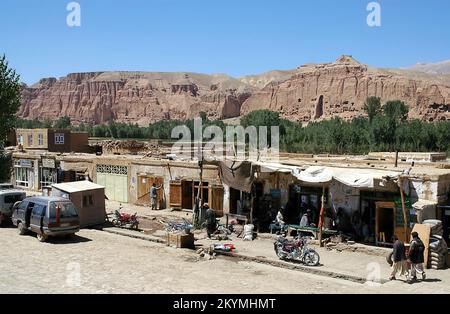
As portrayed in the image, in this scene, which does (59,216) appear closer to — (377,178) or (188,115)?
(377,178)

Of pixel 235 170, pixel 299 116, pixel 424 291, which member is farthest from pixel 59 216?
pixel 299 116

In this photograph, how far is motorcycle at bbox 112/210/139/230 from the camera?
67.3ft

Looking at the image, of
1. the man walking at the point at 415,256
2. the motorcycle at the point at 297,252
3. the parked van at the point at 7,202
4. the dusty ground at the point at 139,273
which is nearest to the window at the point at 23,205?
the dusty ground at the point at 139,273

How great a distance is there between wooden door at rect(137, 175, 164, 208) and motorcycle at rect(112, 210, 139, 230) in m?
3.40

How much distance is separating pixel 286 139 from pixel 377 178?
61470 millimetres

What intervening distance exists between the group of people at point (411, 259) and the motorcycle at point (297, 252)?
2328 mm

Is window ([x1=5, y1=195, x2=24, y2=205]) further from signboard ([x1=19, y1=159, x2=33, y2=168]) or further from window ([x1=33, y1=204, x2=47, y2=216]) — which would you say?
signboard ([x1=19, y1=159, x2=33, y2=168])

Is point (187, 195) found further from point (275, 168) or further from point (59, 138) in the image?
point (59, 138)

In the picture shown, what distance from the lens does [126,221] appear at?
68.4ft

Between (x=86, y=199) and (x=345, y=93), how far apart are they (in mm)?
143939

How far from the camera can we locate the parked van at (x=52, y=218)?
56.9ft

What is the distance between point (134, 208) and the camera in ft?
81.7

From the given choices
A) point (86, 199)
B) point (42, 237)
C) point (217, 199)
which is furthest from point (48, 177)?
point (42, 237)

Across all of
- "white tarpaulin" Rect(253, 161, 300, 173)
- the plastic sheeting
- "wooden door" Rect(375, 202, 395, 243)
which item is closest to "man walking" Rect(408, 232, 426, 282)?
the plastic sheeting
